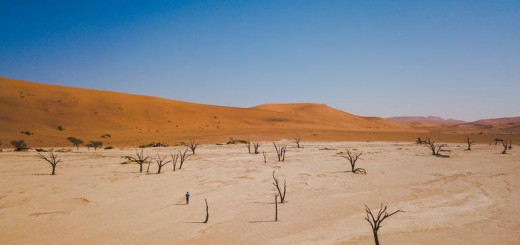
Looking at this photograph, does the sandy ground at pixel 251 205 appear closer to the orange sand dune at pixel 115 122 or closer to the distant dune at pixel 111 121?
the orange sand dune at pixel 115 122

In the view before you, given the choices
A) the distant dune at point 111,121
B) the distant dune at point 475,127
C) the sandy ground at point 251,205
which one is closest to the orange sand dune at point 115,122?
the distant dune at point 111,121

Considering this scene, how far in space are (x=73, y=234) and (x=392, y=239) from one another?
17.9ft

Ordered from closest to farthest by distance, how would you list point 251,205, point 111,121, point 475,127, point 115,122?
point 251,205
point 115,122
point 111,121
point 475,127

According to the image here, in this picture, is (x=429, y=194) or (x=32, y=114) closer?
(x=429, y=194)

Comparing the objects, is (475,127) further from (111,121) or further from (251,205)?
(251,205)

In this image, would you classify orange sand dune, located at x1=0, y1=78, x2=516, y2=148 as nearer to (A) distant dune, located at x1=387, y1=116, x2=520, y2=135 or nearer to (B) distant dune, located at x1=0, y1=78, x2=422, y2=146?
(B) distant dune, located at x1=0, y1=78, x2=422, y2=146

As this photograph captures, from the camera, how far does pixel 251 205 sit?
6715 mm

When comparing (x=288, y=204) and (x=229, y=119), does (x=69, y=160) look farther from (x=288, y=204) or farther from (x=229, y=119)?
(x=229, y=119)

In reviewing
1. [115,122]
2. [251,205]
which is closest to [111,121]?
[115,122]

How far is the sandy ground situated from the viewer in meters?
4.94

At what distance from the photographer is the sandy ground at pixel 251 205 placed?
16.2 feet

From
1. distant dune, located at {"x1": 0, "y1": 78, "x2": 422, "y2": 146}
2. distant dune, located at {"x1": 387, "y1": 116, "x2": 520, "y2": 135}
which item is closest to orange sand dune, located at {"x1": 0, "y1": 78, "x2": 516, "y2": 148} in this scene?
distant dune, located at {"x1": 0, "y1": 78, "x2": 422, "y2": 146}

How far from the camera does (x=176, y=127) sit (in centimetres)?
3144

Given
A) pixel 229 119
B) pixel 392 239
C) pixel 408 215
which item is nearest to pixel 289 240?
pixel 392 239
